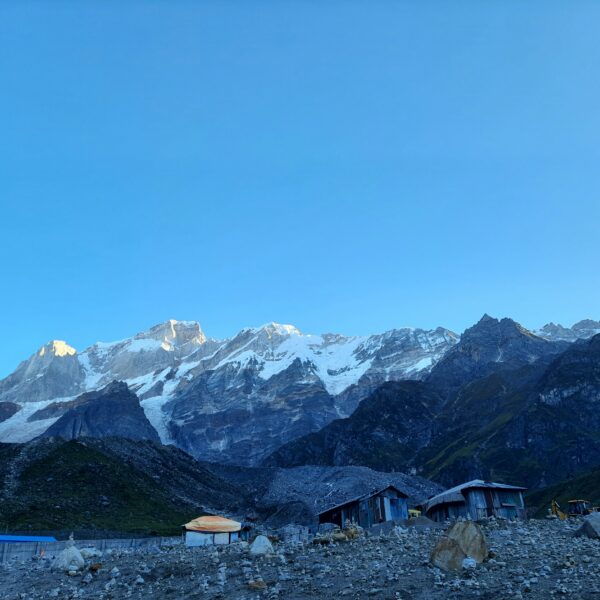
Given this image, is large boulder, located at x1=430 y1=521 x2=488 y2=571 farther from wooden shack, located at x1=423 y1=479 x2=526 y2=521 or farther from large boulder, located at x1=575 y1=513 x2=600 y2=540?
wooden shack, located at x1=423 y1=479 x2=526 y2=521

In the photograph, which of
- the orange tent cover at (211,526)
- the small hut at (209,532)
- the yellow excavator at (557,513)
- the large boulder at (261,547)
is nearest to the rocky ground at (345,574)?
the large boulder at (261,547)

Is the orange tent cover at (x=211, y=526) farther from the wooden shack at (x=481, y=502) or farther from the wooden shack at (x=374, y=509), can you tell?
the wooden shack at (x=481, y=502)

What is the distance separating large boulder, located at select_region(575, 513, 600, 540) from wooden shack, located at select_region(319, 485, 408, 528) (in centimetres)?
2950

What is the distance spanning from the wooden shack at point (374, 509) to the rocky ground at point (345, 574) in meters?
25.8

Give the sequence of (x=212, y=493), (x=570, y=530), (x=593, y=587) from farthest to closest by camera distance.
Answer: (x=212, y=493), (x=570, y=530), (x=593, y=587)

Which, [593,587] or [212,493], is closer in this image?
[593,587]

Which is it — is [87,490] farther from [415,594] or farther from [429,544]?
[415,594]

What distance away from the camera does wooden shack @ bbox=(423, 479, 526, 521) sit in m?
62.2

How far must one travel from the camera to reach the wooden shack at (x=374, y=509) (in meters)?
63.2

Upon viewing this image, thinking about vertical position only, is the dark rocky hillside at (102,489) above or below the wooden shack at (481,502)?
above

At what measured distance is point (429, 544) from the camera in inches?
1320

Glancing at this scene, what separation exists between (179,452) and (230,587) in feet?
565

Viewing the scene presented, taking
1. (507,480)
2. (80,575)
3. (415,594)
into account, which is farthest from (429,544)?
(507,480)

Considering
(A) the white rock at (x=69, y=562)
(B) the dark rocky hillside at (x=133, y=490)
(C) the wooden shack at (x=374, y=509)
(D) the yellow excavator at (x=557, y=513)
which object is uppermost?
(B) the dark rocky hillside at (x=133, y=490)
